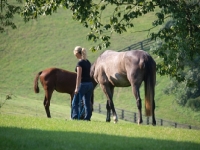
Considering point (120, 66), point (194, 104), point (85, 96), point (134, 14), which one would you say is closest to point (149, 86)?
point (120, 66)

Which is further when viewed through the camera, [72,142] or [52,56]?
[52,56]

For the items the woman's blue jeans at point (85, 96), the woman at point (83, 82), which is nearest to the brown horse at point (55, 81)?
the woman's blue jeans at point (85, 96)

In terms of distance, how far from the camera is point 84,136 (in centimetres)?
1270

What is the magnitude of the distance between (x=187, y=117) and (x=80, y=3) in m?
33.3

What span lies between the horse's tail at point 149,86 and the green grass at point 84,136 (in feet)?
3.93

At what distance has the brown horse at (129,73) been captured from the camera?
676 inches

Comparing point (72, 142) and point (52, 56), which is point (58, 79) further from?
point (52, 56)

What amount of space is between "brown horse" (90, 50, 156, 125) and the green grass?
5.43 ft

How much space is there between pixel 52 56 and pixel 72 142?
5586cm

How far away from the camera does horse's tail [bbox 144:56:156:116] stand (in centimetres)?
1683

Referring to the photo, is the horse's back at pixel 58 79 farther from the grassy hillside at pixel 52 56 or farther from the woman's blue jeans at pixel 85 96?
the grassy hillside at pixel 52 56

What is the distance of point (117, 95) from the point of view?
184ft

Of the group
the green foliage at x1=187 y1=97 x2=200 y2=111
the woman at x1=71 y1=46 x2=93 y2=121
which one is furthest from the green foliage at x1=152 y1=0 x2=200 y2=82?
the green foliage at x1=187 y1=97 x2=200 y2=111

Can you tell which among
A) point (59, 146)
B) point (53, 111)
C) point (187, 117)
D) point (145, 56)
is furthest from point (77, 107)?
point (187, 117)
